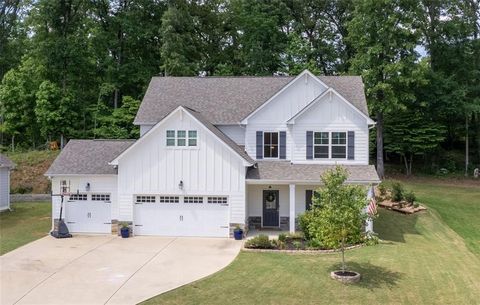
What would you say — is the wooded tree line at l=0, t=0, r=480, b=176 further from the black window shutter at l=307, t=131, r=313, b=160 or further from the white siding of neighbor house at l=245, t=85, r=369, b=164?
the black window shutter at l=307, t=131, r=313, b=160

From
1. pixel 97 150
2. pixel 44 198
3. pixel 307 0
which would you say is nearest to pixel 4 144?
pixel 44 198

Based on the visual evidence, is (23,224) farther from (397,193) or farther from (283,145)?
(397,193)

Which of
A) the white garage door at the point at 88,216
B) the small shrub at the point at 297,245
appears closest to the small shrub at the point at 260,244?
the small shrub at the point at 297,245

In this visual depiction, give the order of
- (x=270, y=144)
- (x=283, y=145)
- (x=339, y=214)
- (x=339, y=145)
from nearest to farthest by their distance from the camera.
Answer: (x=339, y=214)
(x=339, y=145)
(x=283, y=145)
(x=270, y=144)

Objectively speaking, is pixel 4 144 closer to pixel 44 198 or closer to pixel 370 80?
pixel 44 198

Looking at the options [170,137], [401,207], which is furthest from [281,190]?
[401,207]

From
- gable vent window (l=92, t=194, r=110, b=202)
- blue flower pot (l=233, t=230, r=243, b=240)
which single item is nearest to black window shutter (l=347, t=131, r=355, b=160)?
blue flower pot (l=233, t=230, r=243, b=240)

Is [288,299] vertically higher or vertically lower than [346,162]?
lower

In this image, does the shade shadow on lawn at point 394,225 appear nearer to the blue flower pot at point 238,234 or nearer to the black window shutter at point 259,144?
the blue flower pot at point 238,234
